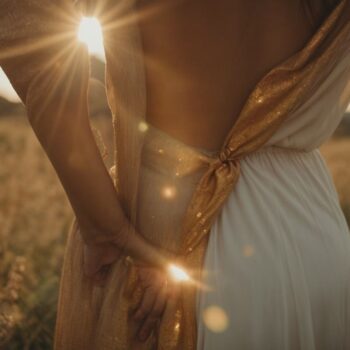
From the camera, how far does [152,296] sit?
1.26 metres

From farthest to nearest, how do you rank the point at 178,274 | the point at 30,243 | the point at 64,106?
the point at 30,243 → the point at 178,274 → the point at 64,106

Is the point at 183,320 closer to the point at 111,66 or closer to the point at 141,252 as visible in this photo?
the point at 141,252

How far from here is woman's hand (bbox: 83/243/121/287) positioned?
50.7 inches

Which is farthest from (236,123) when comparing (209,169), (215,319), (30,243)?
(30,243)

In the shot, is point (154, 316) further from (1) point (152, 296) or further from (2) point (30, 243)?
(2) point (30, 243)

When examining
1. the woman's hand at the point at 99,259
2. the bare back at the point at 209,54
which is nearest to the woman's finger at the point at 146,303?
the woman's hand at the point at 99,259

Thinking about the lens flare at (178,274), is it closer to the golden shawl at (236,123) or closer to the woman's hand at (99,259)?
the golden shawl at (236,123)

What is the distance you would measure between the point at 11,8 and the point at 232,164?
0.63m

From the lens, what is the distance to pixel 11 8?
106cm

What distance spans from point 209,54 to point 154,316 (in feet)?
2.20

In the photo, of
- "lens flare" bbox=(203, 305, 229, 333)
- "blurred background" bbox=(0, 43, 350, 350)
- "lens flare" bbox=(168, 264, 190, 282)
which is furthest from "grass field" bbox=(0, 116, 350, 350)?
"lens flare" bbox=(203, 305, 229, 333)

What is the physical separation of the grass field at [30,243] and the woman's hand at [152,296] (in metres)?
0.39

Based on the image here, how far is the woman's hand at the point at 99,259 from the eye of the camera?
4.22ft

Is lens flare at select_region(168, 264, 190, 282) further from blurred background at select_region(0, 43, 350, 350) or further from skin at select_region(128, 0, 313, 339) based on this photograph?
blurred background at select_region(0, 43, 350, 350)
